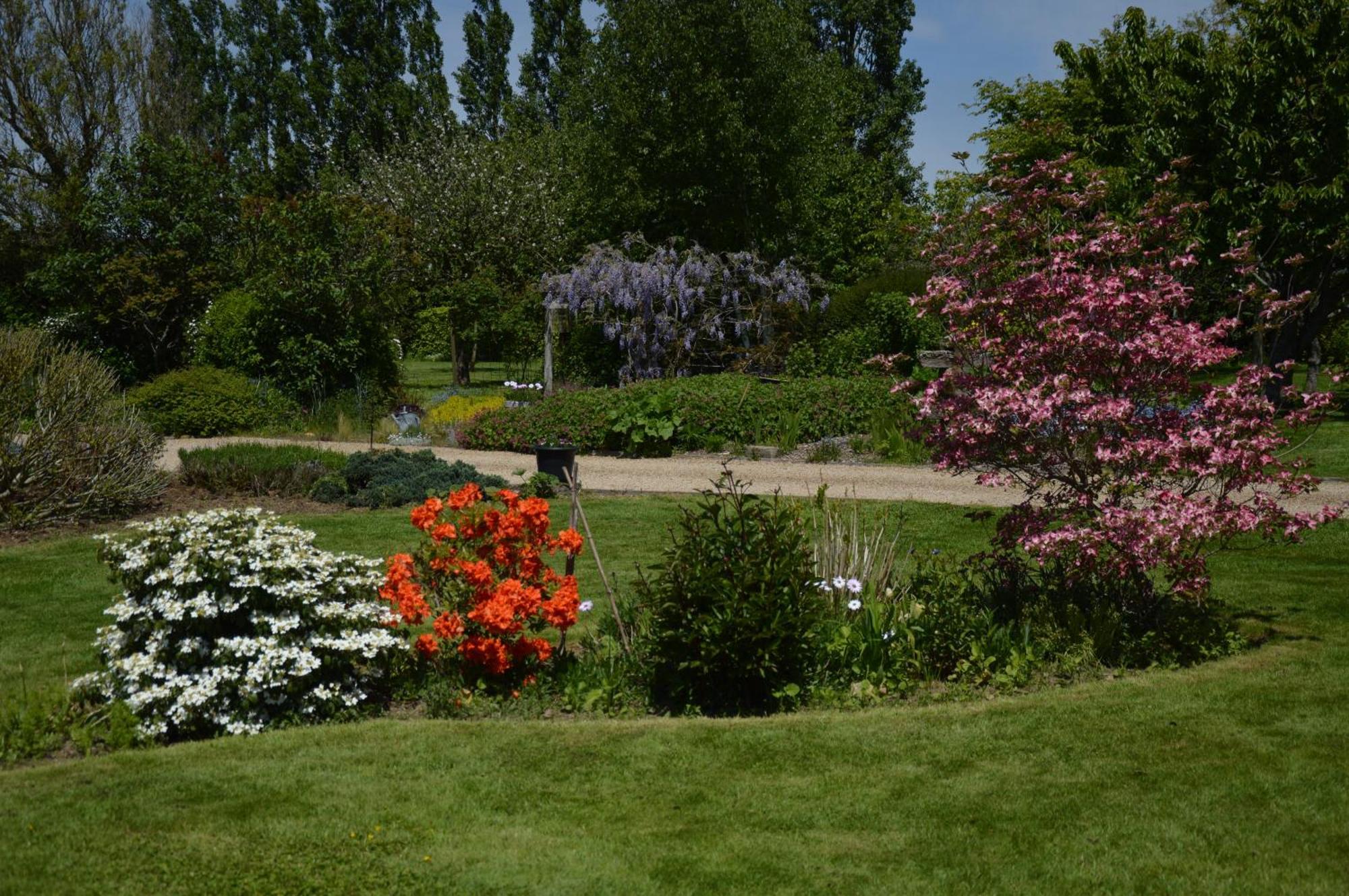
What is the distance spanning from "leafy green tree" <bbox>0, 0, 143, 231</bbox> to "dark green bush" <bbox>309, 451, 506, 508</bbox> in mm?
14966

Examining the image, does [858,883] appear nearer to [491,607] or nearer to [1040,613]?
[491,607]

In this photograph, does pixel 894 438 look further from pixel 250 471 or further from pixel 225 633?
pixel 225 633

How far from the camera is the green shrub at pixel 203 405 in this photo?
1720 cm

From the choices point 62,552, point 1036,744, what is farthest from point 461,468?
point 1036,744

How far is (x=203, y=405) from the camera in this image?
17.3 metres

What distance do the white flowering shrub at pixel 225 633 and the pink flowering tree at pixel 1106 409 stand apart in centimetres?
308

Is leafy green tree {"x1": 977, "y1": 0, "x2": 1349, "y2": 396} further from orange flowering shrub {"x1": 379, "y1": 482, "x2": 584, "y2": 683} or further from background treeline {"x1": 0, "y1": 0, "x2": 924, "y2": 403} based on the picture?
orange flowering shrub {"x1": 379, "y1": 482, "x2": 584, "y2": 683}

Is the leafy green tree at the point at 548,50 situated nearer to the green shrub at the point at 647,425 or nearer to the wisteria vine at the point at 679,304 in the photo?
the wisteria vine at the point at 679,304

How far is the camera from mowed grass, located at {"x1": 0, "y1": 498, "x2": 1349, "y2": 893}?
11.7 ft

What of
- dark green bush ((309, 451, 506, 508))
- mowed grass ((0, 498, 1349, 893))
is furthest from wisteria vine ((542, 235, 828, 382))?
mowed grass ((0, 498, 1349, 893))

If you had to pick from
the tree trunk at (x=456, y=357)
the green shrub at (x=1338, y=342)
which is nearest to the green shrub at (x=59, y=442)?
the tree trunk at (x=456, y=357)

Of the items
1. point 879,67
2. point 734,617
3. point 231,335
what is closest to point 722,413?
point 231,335

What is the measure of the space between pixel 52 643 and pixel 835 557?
14.3 ft

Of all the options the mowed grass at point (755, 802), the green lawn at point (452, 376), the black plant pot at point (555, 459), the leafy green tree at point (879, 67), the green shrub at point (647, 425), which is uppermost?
the leafy green tree at point (879, 67)
